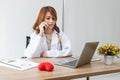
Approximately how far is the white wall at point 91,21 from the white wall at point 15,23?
0.51 m

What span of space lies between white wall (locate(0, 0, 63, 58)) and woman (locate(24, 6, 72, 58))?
719 millimetres

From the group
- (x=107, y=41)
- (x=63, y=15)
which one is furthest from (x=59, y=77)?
(x=107, y=41)

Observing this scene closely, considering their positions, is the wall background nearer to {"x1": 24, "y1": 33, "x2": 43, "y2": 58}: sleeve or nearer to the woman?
the woman

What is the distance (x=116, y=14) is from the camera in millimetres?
4367

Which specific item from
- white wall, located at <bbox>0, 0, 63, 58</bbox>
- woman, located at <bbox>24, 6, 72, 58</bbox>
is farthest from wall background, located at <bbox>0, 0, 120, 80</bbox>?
woman, located at <bbox>24, 6, 72, 58</bbox>

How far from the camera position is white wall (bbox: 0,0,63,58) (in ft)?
10.6

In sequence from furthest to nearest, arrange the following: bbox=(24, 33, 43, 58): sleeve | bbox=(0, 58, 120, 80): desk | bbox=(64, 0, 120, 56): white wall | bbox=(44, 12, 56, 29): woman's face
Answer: bbox=(64, 0, 120, 56): white wall → bbox=(44, 12, 56, 29): woman's face → bbox=(24, 33, 43, 58): sleeve → bbox=(0, 58, 120, 80): desk

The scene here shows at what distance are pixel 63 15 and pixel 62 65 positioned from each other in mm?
1990

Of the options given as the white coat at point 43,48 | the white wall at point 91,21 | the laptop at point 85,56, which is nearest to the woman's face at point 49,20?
the white coat at point 43,48

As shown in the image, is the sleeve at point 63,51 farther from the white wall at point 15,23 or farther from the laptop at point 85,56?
the white wall at point 15,23

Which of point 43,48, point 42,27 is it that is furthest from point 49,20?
point 43,48

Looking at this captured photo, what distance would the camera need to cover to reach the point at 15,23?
3.33 metres

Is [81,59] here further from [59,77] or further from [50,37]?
[50,37]

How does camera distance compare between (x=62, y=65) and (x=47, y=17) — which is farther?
(x=47, y=17)
